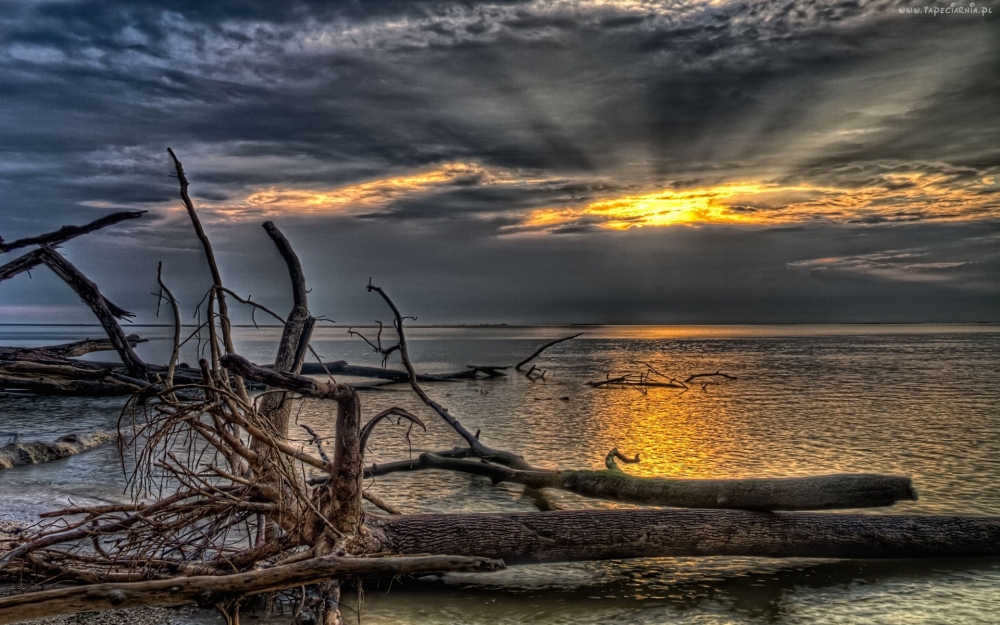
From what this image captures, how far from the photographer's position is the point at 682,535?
6.17 metres

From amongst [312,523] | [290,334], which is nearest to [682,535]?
[312,523]

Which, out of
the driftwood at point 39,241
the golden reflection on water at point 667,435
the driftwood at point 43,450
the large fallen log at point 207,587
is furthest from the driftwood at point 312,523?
the driftwood at point 39,241

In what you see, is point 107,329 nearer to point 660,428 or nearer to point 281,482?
point 281,482

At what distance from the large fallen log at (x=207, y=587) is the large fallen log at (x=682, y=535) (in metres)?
2.05

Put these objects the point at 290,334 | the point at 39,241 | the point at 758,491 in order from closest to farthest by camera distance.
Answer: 1. the point at 290,334
2. the point at 758,491
3. the point at 39,241

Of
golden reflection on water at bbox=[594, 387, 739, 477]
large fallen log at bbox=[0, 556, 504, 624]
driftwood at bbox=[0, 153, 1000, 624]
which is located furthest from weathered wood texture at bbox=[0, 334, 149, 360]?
large fallen log at bbox=[0, 556, 504, 624]

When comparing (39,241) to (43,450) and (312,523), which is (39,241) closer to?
(43,450)

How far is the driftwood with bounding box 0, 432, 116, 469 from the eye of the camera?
10.4 metres

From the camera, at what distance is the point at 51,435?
1349cm

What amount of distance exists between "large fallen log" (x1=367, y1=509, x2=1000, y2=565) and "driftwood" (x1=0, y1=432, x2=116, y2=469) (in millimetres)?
7966

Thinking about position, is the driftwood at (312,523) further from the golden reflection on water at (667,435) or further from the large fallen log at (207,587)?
the golden reflection on water at (667,435)

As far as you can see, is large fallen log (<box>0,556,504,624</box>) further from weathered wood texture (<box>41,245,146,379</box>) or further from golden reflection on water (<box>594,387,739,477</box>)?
weathered wood texture (<box>41,245,146,379</box>)

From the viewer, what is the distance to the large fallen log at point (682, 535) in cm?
581

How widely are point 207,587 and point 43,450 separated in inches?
391
